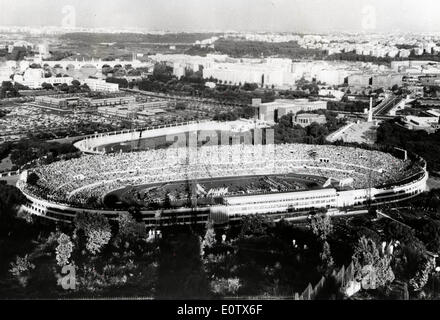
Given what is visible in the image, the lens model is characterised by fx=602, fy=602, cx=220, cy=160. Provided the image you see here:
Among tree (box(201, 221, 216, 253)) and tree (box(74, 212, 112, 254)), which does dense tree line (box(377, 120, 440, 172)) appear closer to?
tree (box(201, 221, 216, 253))

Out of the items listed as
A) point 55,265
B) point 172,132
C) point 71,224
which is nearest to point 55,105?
point 172,132

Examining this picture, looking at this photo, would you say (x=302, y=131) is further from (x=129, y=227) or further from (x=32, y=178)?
(x=129, y=227)

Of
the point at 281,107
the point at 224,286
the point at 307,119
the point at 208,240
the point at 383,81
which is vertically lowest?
the point at 224,286

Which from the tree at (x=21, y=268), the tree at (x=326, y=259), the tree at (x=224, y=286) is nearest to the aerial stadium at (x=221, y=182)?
the tree at (x=21, y=268)

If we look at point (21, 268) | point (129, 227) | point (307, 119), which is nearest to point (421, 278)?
point (129, 227)

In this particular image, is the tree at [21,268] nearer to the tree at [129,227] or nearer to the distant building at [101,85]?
the tree at [129,227]

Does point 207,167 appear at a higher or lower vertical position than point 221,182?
higher

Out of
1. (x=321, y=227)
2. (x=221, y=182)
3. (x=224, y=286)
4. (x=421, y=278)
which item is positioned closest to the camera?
(x=224, y=286)
